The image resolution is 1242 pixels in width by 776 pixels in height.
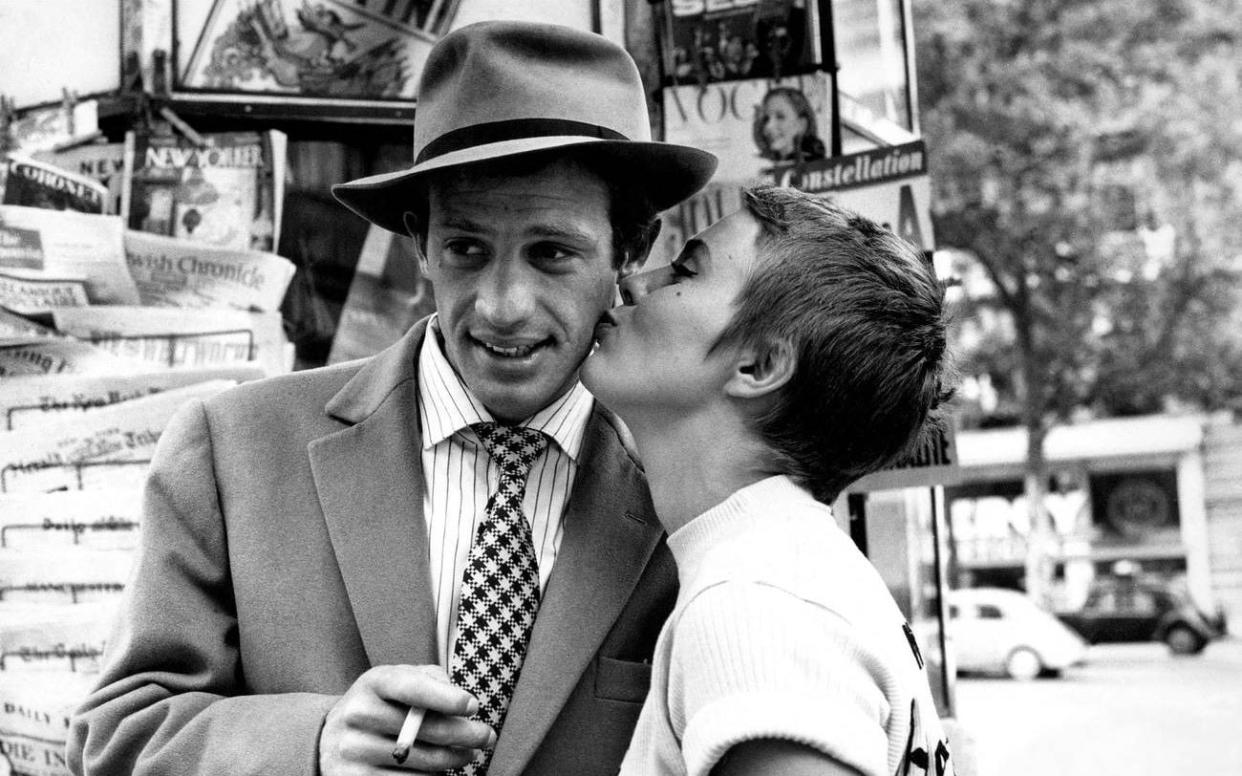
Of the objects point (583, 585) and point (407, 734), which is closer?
point (407, 734)

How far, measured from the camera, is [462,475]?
2.16 meters

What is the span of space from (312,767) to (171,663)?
33cm

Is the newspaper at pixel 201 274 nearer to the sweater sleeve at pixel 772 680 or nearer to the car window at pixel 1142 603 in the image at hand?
the sweater sleeve at pixel 772 680

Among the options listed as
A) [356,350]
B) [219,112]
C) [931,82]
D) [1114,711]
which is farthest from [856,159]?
[1114,711]

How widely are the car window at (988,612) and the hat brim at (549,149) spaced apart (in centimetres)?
1735

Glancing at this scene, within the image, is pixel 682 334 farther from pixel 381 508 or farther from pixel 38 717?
pixel 38 717

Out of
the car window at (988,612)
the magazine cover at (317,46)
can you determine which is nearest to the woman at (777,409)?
the magazine cover at (317,46)

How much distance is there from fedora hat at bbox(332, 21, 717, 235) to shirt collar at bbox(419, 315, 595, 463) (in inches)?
13.4

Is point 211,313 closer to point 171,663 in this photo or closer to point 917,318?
point 171,663

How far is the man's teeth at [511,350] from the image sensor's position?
2107mm

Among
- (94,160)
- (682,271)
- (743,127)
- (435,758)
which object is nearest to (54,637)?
(94,160)

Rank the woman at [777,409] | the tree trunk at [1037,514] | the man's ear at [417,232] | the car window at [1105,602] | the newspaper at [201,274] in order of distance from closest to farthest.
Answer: the woman at [777,409] < the man's ear at [417,232] < the newspaper at [201,274] < the tree trunk at [1037,514] < the car window at [1105,602]

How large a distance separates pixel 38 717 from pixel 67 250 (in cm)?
107

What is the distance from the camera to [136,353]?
296 cm
